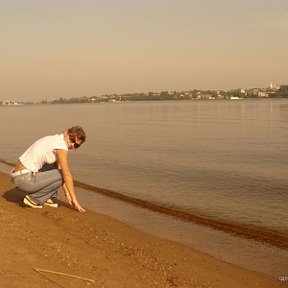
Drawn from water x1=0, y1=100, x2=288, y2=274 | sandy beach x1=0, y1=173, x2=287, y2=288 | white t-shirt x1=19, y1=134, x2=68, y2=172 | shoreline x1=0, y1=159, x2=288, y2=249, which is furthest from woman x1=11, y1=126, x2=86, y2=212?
shoreline x1=0, y1=159, x2=288, y2=249

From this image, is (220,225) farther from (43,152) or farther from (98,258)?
(98,258)

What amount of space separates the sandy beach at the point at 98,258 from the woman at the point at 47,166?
1.56 ft

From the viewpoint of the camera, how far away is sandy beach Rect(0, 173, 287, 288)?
4.56 metres

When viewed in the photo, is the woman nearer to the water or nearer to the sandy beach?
the sandy beach

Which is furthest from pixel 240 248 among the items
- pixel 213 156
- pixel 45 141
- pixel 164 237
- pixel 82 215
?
pixel 213 156

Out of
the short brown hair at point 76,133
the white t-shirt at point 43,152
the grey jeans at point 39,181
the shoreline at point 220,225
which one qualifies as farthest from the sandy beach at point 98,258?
the shoreline at point 220,225

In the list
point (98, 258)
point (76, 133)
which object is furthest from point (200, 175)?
point (98, 258)

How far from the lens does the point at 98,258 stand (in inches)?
206

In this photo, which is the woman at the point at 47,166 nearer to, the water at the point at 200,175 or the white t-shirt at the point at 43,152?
the white t-shirt at the point at 43,152

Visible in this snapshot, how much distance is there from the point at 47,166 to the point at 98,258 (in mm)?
2700

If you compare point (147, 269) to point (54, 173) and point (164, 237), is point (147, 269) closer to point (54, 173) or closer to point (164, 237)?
point (164, 237)

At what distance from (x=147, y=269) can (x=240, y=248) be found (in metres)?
2.32

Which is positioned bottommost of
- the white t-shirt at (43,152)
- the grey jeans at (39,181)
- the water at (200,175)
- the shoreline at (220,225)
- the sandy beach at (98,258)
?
the water at (200,175)

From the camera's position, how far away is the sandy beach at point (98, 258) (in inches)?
179
